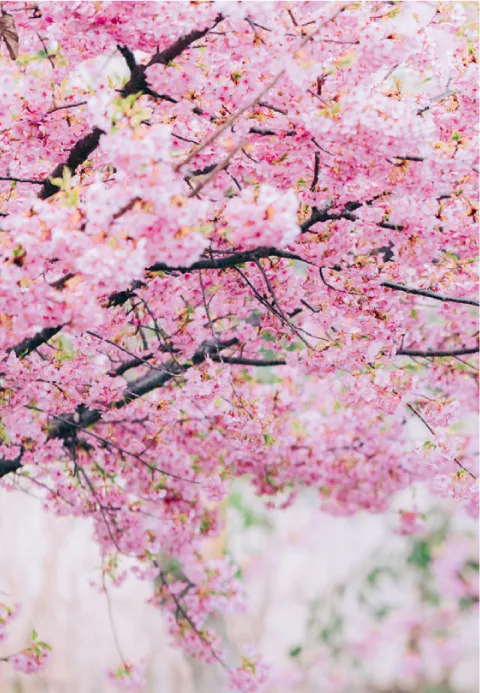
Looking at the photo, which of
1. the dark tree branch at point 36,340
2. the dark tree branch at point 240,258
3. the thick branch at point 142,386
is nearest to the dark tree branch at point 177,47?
the dark tree branch at point 240,258

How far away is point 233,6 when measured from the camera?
2.77m

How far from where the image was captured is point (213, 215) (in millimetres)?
3066

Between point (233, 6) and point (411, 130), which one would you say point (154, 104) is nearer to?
point (233, 6)

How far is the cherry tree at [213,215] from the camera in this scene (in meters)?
2.51

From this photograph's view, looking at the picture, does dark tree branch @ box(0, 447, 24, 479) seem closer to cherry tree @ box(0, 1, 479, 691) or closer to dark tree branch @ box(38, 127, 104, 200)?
cherry tree @ box(0, 1, 479, 691)

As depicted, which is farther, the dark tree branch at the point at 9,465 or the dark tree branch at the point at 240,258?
the dark tree branch at the point at 9,465

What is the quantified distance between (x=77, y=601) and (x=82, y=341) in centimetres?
813

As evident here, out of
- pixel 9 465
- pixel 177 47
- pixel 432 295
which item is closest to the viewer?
pixel 177 47

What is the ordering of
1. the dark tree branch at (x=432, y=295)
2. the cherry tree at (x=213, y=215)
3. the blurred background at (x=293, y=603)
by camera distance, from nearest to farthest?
1. the cherry tree at (x=213, y=215)
2. the dark tree branch at (x=432, y=295)
3. the blurred background at (x=293, y=603)

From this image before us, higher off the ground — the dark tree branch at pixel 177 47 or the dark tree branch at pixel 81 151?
the dark tree branch at pixel 177 47

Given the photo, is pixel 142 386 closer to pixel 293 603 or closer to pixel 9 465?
pixel 9 465

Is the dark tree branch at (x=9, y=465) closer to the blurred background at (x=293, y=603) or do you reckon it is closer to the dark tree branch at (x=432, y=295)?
the dark tree branch at (x=432, y=295)

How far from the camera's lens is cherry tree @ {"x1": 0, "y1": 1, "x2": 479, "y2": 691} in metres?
2.51

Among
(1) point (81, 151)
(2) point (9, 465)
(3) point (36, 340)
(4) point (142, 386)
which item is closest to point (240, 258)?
(1) point (81, 151)
